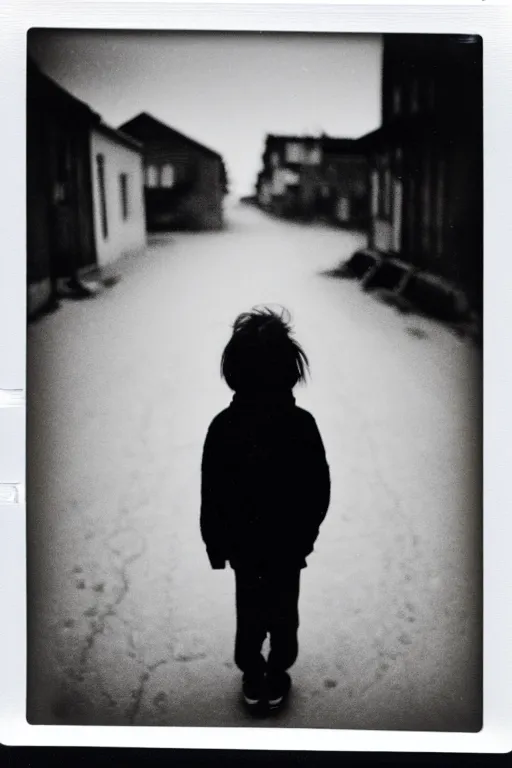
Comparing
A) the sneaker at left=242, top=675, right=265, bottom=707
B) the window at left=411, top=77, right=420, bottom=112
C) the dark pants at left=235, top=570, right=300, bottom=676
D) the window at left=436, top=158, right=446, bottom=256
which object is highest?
the window at left=411, top=77, right=420, bottom=112

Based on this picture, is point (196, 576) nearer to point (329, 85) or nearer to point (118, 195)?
point (118, 195)

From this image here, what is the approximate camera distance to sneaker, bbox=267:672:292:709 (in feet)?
5.52

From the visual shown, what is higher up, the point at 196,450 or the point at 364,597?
the point at 196,450

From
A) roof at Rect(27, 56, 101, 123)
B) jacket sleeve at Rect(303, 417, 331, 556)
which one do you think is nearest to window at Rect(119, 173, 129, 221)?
roof at Rect(27, 56, 101, 123)

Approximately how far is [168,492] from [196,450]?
0.12 metres

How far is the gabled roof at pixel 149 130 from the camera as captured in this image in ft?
5.49

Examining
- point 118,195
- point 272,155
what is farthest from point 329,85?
point 118,195

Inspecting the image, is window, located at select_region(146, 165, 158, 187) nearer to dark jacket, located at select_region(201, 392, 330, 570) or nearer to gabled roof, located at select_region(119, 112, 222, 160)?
gabled roof, located at select_region(119, 112, 222, 160)

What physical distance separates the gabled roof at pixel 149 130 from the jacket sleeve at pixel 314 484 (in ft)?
2.44

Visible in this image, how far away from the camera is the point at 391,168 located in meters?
1.70

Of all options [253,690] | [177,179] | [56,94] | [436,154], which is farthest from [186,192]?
[253,690]

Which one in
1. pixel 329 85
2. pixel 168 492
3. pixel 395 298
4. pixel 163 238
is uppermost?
pixel 329 85

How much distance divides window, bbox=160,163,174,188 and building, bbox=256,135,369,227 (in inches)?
8.2
